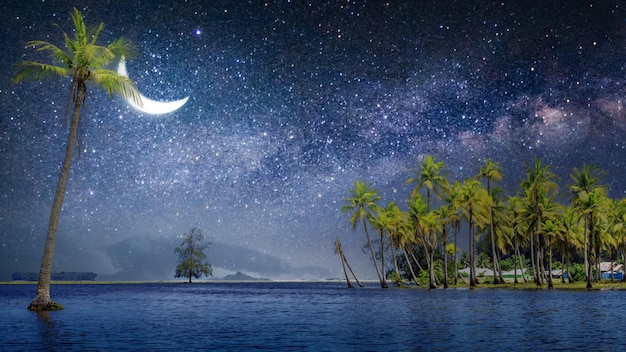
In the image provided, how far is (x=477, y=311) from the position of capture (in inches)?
1745

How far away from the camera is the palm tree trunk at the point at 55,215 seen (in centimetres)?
3831

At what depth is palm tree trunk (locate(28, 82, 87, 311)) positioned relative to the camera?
38.3 m

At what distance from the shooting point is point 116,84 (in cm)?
4009

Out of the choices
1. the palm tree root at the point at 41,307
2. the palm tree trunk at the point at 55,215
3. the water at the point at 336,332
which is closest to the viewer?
the water at the point at 336,332

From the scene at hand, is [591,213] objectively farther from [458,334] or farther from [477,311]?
[458,334]

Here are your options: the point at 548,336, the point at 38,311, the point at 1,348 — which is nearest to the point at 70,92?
the point at 38,311

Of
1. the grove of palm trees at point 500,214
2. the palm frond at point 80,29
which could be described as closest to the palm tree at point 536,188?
the grove of palm trees at point 500,214

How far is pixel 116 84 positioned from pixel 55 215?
31.5 ft

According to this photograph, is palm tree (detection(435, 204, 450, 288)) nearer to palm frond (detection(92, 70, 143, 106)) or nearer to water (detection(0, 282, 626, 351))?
water (detection(0, 282, 626, 351))

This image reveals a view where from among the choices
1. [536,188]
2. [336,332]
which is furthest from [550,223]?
[336,332]

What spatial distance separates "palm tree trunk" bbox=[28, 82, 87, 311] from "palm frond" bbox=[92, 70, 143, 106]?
4.02 ft

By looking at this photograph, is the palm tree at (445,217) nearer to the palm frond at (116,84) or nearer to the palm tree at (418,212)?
the palm tree at (418,212)

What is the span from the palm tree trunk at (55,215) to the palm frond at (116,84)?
1.22m

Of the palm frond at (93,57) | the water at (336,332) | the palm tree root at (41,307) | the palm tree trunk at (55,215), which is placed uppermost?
the palm frond at (93,57)
